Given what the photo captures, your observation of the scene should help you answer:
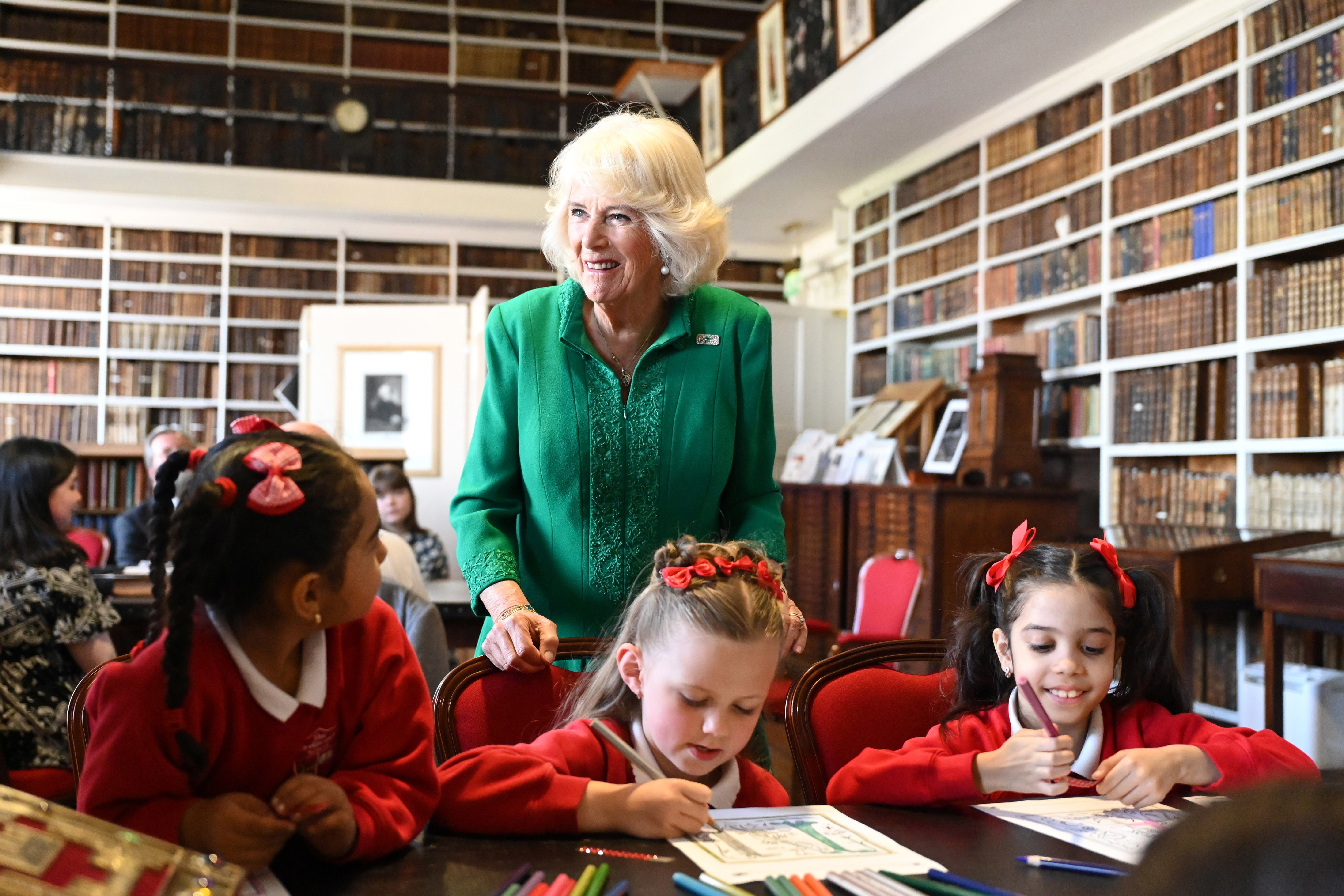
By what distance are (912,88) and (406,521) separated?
3202 millimetres

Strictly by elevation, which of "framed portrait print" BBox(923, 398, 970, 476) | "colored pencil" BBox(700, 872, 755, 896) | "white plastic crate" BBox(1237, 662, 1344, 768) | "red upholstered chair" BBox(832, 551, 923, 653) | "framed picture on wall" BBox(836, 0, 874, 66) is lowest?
"white plastic crate" BBox(1237, 662, 1344, 768)

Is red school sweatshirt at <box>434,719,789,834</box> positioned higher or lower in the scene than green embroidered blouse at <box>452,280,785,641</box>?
lower

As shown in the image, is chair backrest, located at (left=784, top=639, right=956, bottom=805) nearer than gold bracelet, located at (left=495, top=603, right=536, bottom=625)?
No

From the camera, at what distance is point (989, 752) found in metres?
1.41

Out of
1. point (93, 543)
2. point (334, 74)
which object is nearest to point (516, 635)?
point (93, 543)

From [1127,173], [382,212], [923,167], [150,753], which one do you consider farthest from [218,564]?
[382,212]

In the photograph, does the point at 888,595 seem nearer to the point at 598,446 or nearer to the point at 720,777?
the point at 598,446

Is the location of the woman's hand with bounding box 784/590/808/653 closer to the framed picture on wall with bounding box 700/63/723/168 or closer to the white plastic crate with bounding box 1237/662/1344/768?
the white plastic crate with bounding box 1237/662/1344/768

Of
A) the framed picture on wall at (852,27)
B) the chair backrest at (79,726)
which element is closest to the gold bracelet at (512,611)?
the chair backrest at (79,726)

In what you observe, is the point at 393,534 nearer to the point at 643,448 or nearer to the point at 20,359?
the point at 643,448

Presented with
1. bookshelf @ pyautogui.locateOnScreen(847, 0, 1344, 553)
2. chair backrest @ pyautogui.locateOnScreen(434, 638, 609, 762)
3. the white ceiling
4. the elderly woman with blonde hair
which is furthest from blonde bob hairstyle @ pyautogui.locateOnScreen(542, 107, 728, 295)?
the white ceiling

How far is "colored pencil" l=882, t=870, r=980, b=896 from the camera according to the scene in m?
0.89

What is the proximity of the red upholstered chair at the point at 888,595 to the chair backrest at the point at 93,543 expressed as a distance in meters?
3.20

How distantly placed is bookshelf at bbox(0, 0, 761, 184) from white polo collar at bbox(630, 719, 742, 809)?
788cm
